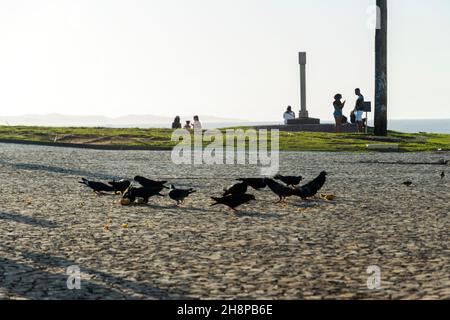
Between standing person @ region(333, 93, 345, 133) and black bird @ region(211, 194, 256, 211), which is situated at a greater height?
standing person @ region(333, 93, 345, 133)

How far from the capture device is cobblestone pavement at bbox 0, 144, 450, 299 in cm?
709

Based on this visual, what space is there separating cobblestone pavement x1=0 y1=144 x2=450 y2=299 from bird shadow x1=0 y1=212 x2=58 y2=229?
16mm

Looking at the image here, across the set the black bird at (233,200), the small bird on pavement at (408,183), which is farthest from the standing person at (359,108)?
the black bird at (233,200)

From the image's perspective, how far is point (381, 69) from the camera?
1483 inches

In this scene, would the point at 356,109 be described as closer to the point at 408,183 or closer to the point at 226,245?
the point at 408,183

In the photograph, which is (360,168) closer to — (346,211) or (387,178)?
(387,178)

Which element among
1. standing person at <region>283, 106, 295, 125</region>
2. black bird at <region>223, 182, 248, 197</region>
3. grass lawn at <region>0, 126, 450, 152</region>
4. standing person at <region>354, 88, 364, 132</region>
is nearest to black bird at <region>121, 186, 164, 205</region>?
black bird at <region>223, 182, 248, 197</region>

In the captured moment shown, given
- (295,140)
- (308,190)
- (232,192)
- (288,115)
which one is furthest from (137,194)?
(288,115)

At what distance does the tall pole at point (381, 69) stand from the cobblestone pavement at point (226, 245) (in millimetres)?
20686

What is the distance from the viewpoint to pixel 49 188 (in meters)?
17.0

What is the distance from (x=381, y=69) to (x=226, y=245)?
98.0 ft

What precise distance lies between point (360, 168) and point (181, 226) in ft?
42.2

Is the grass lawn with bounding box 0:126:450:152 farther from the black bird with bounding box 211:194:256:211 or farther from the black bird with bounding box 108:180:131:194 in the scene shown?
the black bird with bounding box 211:194:256:211

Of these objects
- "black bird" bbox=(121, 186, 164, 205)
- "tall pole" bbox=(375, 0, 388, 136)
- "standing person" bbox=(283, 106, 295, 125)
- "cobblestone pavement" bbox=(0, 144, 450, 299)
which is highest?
"tall pole" bbox=(375, 0, 388, 136)
